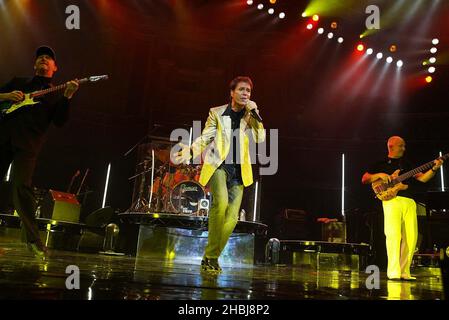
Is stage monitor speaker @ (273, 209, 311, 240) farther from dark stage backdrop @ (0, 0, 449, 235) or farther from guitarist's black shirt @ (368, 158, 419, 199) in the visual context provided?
guitarist's black shirt @ (368, 158, 419, 199)

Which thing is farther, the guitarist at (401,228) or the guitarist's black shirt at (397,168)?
the guitarist's black shirt at (397,168)

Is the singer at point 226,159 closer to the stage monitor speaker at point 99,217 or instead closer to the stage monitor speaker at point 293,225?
the stage monitor speaker at point 99,217

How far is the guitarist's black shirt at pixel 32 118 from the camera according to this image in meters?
3.59

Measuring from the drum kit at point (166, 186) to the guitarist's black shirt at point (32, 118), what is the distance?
5.04m

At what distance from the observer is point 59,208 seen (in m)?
8.62

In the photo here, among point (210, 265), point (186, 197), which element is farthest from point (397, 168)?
point (186, 197)

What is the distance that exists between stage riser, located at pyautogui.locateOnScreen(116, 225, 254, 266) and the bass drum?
1.53m

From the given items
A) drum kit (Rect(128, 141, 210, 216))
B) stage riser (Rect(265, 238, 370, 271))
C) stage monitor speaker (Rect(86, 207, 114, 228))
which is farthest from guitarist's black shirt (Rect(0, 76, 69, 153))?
stage riser (Rect(265, 238, 370, 271))

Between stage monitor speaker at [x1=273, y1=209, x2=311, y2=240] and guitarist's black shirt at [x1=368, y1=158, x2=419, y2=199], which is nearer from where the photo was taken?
guitarist's black shirt at [x1=368, y1=158, x2=419, y2=199]

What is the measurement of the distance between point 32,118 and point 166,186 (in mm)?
5531

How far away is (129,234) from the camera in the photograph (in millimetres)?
11250

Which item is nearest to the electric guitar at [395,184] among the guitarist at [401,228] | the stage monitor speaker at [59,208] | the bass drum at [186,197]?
the guitarist at [401,228]

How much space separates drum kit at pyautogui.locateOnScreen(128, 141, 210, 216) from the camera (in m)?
9.00

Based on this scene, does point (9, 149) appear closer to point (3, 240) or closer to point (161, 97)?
point (3, 240)
